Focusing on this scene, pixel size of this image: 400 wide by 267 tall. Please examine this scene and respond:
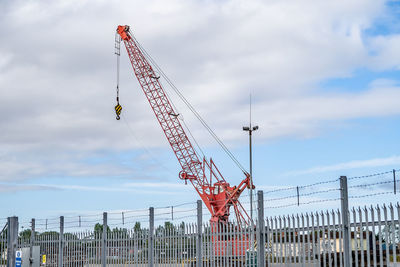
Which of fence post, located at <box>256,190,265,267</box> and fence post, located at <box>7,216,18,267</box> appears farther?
fence post, located at <box>7,216,18,267</box>

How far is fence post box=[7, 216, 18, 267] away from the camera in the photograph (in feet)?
89.3

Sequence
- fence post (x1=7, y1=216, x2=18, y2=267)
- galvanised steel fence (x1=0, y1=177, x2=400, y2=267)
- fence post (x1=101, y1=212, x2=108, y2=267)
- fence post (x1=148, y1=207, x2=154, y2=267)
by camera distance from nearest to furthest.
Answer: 1. galvanised steel fence (x1=0, y1=177, x2=400, y2=267)
2. fence post (x1=148, y1=207, x2=154, y2=267)
3. fence post (x1=101, y1=212, x2=108, y2=267)
4. fence post (x1=7, y1=216, x2=18, y2=267)

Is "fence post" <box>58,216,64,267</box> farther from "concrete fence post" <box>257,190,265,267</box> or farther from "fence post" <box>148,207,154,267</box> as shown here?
"concrete fence post" <box>257,190,265,267</box>

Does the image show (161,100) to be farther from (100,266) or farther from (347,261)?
(347,261)

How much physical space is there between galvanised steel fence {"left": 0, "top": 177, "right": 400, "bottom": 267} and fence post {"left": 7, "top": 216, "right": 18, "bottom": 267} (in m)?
0.44

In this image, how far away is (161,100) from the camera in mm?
64750

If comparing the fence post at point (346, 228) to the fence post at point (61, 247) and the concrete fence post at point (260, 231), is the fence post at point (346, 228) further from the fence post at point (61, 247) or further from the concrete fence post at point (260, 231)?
the fence post at point (61, 247)

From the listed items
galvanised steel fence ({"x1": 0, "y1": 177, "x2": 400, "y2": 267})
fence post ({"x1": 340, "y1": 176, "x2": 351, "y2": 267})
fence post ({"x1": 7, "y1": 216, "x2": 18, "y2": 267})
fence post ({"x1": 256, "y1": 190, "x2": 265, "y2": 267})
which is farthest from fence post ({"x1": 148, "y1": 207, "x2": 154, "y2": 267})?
fence post ({"x1": 7, "y1": 216, "x2": 18, "y2": 267})

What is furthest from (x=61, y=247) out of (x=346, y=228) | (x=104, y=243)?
(x=346, y=228)

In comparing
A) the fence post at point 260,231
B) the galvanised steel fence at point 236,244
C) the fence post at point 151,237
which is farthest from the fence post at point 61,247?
the fence post at point 260,231

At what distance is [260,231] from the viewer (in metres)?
16.2

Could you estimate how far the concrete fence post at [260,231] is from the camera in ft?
52.4

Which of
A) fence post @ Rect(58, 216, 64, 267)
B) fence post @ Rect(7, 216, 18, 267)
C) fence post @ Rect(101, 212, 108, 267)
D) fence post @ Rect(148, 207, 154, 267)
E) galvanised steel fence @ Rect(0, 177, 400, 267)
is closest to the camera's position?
galvanised steel fence @ Rect(0, 177, 400, 267)

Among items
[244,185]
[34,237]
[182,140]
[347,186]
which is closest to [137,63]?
[182,140]
